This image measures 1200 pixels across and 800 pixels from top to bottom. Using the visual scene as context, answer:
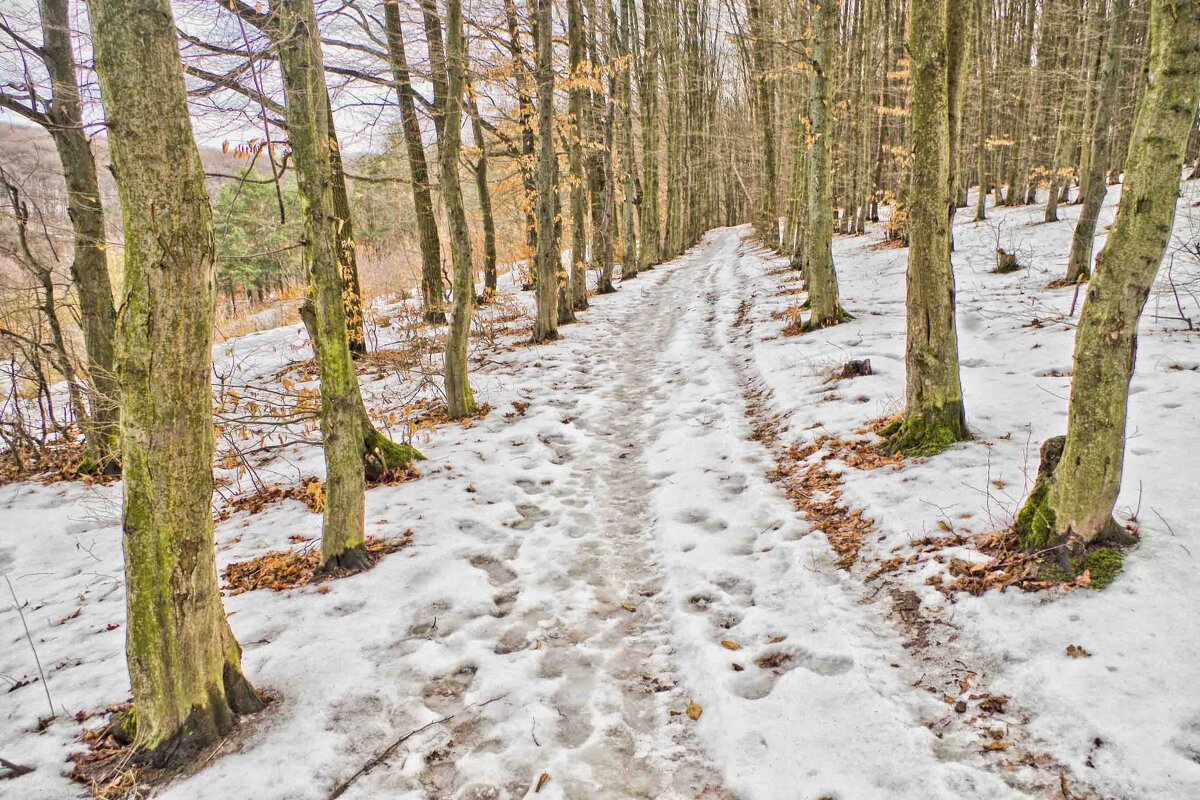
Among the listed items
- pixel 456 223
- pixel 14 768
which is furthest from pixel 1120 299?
pixel 456 223

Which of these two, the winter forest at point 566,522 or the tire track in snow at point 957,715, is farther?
the winter forest at point 566,522

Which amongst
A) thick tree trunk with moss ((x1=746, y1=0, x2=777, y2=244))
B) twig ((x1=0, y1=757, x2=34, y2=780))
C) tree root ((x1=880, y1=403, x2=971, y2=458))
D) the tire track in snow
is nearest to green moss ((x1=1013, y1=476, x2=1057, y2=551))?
the tire track in snow

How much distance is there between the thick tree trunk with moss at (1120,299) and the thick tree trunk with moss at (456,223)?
18.1 feet

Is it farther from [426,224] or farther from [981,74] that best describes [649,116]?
[426,224]

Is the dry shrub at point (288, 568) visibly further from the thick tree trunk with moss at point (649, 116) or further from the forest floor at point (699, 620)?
the thick tree trunk with moss at point (649, 116)

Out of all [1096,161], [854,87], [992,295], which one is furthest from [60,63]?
[854,87]

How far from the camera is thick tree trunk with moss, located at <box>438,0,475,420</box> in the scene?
6238 mm

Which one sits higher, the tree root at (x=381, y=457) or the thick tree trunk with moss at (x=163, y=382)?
the thick tree trunk with moss at (x=163, y=382)

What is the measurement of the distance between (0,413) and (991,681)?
10131mm

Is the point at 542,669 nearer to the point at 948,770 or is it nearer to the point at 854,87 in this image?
the point at 948,770

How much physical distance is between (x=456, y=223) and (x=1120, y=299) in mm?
5883

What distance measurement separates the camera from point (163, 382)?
2348mm

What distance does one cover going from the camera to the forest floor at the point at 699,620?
8.21 feet

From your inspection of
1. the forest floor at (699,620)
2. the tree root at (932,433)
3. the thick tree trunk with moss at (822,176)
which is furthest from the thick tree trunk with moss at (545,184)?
the tree root at (932,433)
